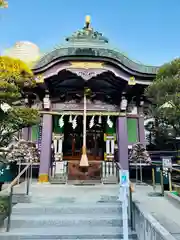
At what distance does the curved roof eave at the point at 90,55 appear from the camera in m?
7.75

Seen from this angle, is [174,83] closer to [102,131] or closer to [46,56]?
[102,131]

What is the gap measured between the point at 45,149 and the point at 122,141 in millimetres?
3338

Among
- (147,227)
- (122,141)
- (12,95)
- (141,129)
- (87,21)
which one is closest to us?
(147,227)

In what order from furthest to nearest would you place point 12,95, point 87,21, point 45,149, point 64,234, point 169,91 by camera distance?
1. point 87,21
2. point 45,149
3. point 169,91
4. point 12,95
5. point 64,234

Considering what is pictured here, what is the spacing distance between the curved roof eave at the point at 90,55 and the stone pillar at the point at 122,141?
2.34 meters

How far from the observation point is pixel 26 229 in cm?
366

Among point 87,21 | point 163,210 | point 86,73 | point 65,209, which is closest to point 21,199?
point 65,209

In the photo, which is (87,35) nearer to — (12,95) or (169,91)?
(169,91)

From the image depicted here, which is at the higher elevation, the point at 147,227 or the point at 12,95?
the point at 12,95

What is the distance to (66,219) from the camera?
3922 mm

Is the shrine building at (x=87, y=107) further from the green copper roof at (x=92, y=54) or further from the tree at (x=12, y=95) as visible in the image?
the tree at (x=12, y=95)

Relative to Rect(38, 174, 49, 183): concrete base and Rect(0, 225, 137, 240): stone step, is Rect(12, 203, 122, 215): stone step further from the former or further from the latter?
Rect(38, 174, 49, 183): concrete base

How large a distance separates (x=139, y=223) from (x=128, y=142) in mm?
5637

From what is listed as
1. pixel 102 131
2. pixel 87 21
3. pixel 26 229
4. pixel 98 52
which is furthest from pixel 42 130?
pixel 87 21
